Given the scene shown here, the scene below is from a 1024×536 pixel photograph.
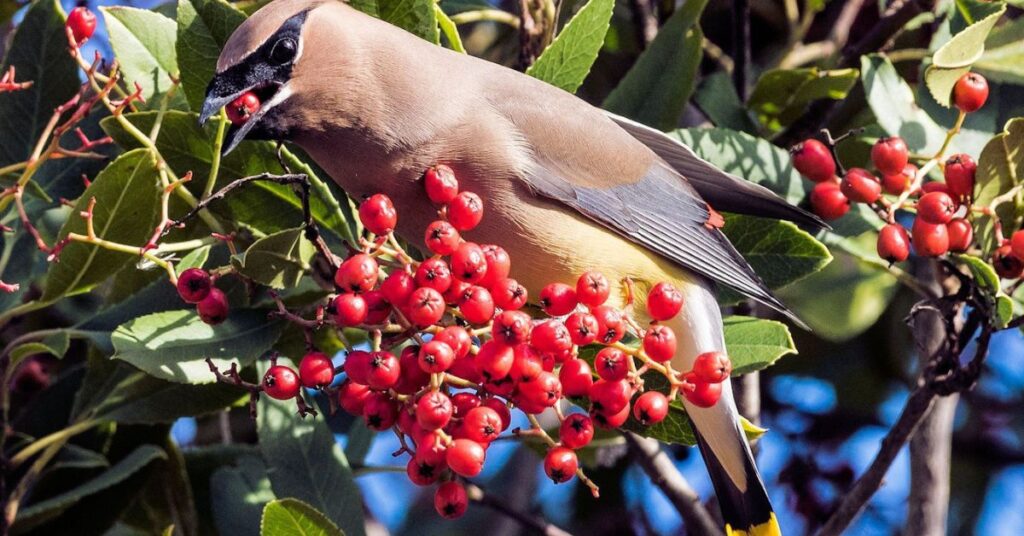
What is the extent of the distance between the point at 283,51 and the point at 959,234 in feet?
4.93

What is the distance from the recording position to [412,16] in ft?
9.83

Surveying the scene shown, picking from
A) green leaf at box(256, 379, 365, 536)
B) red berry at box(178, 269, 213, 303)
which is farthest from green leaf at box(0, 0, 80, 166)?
red berry at box(178, 269, 213, 303)

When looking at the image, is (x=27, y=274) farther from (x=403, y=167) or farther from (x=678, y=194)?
(x=678, y=194)

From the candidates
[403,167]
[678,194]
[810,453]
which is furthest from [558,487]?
[403,167]

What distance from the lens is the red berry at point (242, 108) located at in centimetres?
272

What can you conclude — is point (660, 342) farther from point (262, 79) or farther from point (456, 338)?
point (262, 79)

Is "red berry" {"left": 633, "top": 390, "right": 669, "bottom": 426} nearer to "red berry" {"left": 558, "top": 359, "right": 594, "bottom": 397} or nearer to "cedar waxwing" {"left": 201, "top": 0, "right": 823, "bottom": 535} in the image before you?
"red berry" {"left": 558, "top": 359, "right": 594, "bottom": 397}

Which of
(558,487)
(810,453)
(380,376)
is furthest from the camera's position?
(558,487)

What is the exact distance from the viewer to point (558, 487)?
5.53 meters

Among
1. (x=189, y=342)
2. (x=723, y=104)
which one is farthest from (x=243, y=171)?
(x=723, y=104)

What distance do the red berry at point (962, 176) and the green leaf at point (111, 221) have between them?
1.71m

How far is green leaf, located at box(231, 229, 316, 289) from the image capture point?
252 cm

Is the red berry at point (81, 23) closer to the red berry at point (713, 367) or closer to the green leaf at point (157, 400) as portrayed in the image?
the green leaf at point (157, 400)

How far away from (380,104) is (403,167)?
0.52ft
